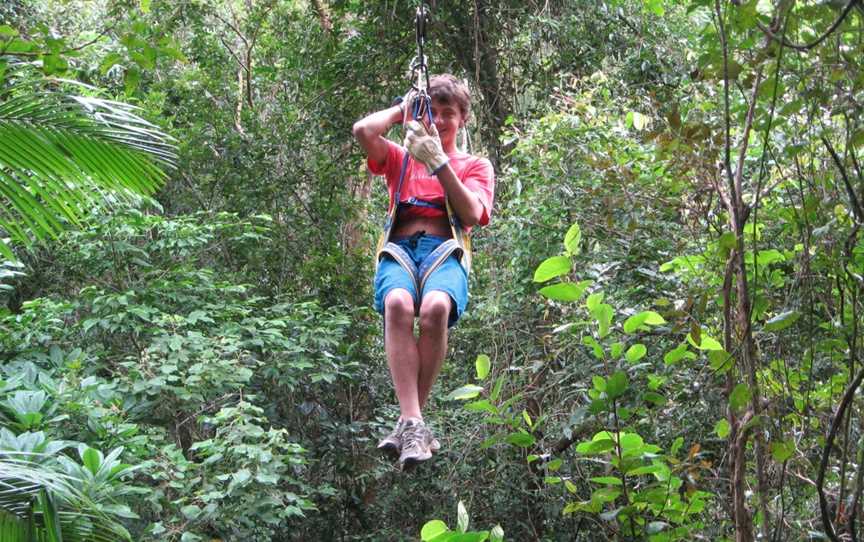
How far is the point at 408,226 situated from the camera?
12.4 feet

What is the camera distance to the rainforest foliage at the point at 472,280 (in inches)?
106

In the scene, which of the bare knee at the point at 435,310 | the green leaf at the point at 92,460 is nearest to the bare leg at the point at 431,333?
the bare knee at the point at 435,310

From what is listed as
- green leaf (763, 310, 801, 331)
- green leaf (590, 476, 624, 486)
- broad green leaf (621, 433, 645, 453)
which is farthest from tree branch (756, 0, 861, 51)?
green leaf (590, 476, 624, 486)

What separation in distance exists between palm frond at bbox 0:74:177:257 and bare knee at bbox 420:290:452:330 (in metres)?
1.03

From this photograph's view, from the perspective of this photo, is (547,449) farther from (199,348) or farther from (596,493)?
(596,493)

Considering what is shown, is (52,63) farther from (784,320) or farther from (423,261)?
(784,320)

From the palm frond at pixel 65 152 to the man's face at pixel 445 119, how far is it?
1007 millimetres

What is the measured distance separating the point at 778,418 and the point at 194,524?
298cm

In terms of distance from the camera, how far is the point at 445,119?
388cm

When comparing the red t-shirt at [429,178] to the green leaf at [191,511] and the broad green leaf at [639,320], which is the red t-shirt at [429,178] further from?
the green leaf at [191,511]

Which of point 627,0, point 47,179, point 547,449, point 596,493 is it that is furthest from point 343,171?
point 596,493

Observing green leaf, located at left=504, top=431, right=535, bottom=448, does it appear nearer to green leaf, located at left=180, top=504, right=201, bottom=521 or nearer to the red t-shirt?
the red t-shirt

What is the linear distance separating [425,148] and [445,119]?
431 millimetres

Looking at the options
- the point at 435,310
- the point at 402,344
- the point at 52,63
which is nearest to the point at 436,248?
the point at 435,310
